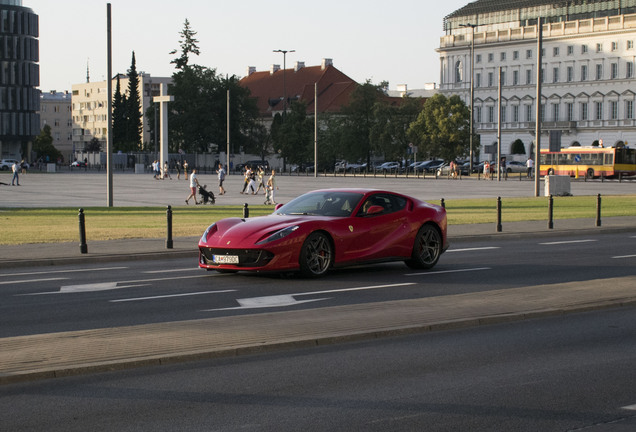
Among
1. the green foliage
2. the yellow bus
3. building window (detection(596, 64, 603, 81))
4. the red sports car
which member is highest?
building window (detection(596, 64, 603, 81))

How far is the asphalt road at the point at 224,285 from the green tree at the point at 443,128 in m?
80.1

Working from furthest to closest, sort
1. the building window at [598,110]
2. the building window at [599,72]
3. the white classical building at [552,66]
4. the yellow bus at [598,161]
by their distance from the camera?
the building window at [598,110] → the building window at [599,72] → the white classical building at [552,66] → the yellow bus at [598,161]

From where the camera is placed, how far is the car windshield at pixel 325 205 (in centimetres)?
1526

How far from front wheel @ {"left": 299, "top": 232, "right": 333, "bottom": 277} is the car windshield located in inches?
28.4

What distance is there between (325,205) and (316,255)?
3.95ft

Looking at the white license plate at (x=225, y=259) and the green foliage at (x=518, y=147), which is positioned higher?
the green foliage at (x=518, y=147)

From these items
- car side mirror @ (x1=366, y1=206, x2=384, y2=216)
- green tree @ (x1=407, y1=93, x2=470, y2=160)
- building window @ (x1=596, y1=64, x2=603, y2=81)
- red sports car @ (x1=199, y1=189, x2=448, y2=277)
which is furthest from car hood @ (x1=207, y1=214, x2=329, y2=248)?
building window @ (x1=596, y1=64, x2=603, y2=81)

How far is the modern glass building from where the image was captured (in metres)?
138

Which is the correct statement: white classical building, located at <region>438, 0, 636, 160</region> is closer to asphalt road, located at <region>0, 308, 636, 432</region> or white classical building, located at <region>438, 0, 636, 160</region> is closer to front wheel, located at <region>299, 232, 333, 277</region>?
front wheel, located at <region>299, 232, 333, 277</region>

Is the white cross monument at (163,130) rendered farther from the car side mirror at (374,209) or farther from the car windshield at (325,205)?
the car side mirror at (374,209)

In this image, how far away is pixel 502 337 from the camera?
9.84m

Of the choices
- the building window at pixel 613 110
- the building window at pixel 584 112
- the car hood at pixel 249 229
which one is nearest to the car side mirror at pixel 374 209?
the car hood at pixel 249 229

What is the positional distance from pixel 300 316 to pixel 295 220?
4148 mm

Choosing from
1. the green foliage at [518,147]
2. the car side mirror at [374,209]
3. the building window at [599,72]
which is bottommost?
the car side mirror at [374,209]
